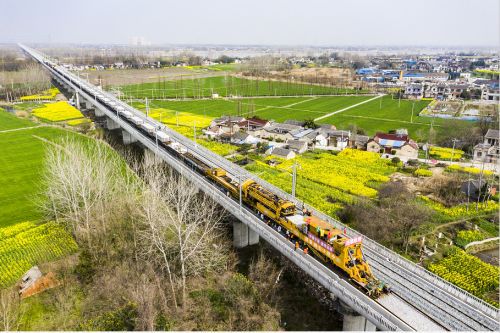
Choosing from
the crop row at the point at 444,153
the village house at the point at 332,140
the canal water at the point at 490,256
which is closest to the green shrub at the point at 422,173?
the crop row at the point at 444,153

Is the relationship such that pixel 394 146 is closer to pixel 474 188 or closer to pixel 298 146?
pixel 298 146

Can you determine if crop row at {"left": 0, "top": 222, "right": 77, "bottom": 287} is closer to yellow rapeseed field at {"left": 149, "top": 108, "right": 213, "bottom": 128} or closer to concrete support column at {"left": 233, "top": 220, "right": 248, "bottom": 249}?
concrete support column at {"left": 233, "top": 220, "right": 248, "bottom": 249}

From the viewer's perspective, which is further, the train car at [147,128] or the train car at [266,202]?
the train car at [147,128]

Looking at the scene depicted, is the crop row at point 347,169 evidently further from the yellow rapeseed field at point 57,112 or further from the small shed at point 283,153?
the yellow rapeseed field at point 57,112

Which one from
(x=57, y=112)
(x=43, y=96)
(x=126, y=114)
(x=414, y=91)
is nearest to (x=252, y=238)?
(x=126, y=114)

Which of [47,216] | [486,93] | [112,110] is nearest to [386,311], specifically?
[47,216]

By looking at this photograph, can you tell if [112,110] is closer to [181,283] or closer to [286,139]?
[286,139]
